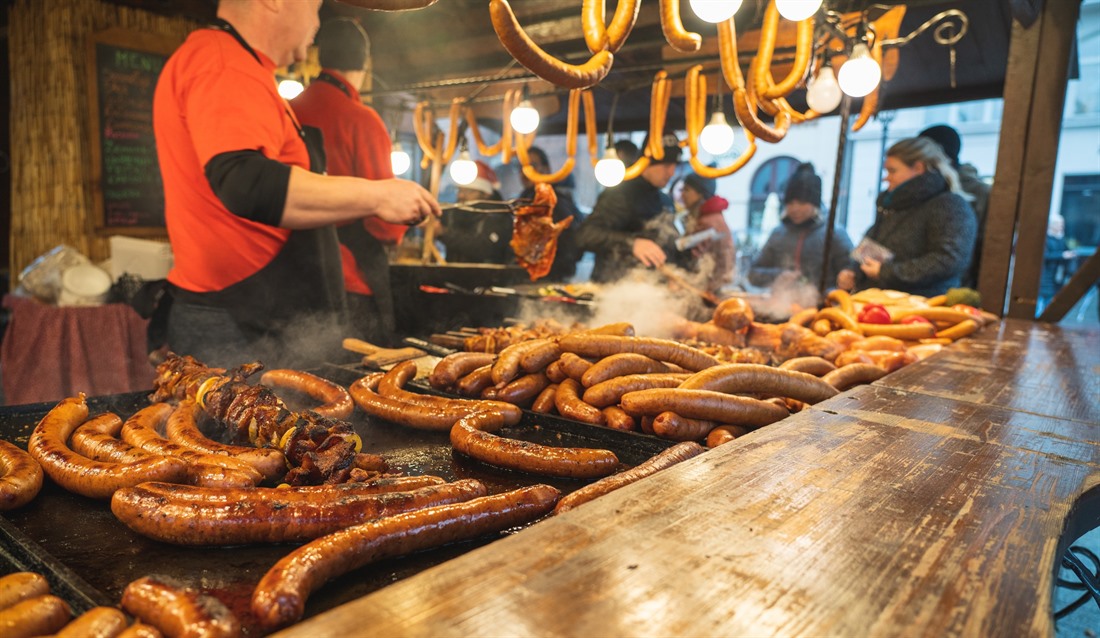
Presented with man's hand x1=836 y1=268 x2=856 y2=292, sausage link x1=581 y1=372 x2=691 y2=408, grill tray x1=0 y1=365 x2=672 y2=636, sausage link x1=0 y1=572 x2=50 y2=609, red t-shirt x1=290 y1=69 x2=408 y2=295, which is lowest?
grill tray x1=0 y1=365 x2=672 y2=636

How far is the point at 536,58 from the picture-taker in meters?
2.68

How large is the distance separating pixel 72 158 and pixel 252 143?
534 cm

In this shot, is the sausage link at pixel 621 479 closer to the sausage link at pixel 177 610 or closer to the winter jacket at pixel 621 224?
the sausage link at pixel 177 610

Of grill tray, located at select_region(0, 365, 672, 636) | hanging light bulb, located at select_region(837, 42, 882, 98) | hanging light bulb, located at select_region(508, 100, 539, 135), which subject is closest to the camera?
grill tray, located at select_region(0, 365, 672, 636)

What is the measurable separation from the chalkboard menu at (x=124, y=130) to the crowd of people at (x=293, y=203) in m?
3.57

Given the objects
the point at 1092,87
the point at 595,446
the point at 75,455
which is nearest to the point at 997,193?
the point at 595,446

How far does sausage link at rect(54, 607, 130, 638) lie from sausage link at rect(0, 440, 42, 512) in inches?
29.0

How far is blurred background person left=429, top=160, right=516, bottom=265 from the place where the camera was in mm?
9062

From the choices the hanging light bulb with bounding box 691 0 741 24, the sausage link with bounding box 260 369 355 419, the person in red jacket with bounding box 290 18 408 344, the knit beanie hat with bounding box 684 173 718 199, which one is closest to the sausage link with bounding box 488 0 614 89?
the hanging light bulb with bounding box 691 0 741 24

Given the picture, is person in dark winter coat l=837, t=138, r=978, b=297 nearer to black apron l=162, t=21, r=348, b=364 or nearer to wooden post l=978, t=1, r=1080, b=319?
wooden post l=978, t=1, r=1080, b=319

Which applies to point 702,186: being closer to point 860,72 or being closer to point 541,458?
point 860,72

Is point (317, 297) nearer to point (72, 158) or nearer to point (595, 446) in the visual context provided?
point (595, 446)

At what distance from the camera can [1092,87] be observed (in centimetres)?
2142

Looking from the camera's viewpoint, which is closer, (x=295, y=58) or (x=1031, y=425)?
(x=1031, y=425)
